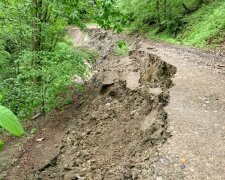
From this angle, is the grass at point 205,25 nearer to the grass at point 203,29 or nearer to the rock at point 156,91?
the grass at point 203,29

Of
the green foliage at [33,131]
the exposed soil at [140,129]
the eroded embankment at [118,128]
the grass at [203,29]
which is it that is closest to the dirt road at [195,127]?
the exposed soil at [140,129]

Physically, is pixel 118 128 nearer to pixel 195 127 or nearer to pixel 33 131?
pixel 195 127

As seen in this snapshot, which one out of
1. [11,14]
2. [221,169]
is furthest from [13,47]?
[221,169]

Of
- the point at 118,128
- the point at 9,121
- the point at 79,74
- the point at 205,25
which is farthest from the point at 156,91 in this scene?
the point at 205,25

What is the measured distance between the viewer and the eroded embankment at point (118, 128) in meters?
6.40

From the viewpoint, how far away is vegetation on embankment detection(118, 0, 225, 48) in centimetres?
1623

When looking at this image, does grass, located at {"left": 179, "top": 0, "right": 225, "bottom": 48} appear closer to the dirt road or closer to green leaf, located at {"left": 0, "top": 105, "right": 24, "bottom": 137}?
the dirt road

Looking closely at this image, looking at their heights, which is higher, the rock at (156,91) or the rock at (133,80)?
the rock at (156,91)

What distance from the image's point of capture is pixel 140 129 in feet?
24.8

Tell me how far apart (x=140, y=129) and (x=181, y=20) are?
14.1 metres

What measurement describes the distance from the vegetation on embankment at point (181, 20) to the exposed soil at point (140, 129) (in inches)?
123

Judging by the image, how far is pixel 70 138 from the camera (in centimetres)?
945

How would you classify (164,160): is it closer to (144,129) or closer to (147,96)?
(144,129)

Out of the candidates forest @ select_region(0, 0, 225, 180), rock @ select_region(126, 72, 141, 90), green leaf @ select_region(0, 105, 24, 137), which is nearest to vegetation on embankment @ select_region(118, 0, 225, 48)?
forest @ select_region(0, 0, 225, 180)
